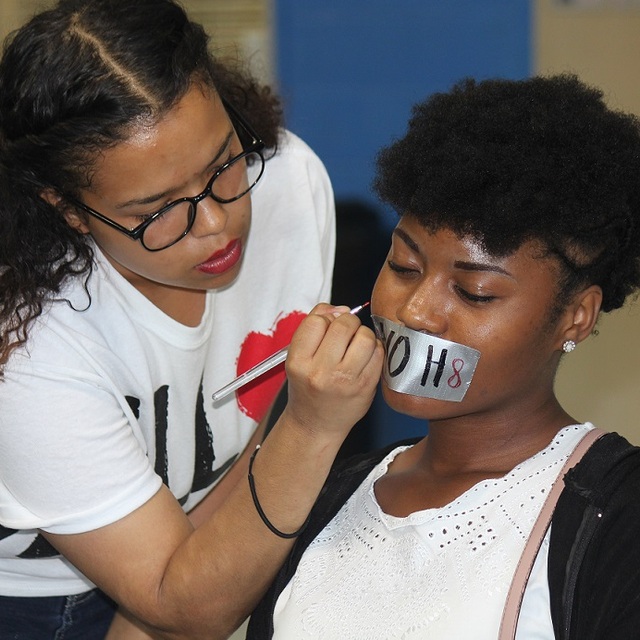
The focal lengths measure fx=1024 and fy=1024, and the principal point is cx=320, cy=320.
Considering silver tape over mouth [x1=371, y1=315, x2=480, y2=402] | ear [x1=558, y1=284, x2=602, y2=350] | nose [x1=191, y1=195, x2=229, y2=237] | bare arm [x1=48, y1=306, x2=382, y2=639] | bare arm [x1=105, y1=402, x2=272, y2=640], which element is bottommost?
bare arm [x1=105, y1=402, x2=272, y2=640]

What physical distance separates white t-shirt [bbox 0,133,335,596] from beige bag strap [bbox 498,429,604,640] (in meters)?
0.51

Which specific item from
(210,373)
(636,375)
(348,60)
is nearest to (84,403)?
(210,373)

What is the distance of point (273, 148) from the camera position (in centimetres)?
172

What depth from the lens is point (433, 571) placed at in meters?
1.21

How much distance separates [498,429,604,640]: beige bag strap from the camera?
1.09 metres

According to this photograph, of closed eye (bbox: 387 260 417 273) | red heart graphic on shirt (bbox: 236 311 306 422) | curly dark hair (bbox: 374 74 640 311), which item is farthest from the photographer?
red heart graphic on shirt (bbox: 236 311 306 422)

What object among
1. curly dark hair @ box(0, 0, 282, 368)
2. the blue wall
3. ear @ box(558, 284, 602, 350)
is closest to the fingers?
ear @ box(558, 284, 602, 350)

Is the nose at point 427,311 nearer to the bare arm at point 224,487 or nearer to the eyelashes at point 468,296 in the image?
the eyelashes at point 468,296

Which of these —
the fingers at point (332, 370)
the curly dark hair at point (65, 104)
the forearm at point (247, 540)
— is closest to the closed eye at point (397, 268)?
the fingers at point (332, 370)

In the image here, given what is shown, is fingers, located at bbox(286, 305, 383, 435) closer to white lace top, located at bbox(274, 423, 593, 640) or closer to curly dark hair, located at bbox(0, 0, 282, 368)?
white lace top, located at bbox(274, 423, 593, 640)

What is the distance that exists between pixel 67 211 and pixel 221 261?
23cm

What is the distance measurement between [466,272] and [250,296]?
22.6 inches

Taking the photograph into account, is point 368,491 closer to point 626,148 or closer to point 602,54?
point 626,148

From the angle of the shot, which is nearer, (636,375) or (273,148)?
(273,148)
